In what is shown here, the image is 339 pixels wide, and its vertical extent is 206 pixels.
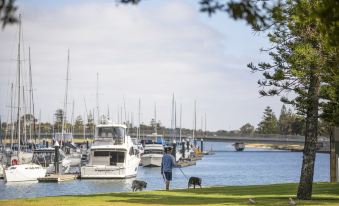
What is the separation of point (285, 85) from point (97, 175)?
1430 inches

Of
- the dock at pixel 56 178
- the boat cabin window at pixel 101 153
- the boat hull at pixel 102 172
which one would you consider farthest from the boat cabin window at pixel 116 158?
the dock at pixel 56 178

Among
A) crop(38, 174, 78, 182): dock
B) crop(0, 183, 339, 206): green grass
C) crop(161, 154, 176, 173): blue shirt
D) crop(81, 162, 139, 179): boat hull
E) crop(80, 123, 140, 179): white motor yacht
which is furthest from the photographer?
crop(80, 123, 140, 179): white motor yacht

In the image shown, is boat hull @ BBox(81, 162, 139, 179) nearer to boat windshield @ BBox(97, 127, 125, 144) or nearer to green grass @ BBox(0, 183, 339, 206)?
boat windshield @ BBox(97, 127, 125, 144)

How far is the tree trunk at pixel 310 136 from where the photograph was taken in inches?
863

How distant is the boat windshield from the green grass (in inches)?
1240

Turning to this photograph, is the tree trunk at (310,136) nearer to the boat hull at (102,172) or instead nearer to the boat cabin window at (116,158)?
the boat hull at (102,172)

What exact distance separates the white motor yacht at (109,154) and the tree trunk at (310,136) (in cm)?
3616

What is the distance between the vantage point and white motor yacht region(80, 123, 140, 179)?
57.7 m

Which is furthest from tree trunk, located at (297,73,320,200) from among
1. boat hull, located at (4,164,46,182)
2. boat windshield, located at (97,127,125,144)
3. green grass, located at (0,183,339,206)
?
boat hull, located at (4,164,46,182)

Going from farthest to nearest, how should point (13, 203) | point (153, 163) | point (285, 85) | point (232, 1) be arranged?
point (153, 163), point (285, 85), point (13, 203), point (232, 1)

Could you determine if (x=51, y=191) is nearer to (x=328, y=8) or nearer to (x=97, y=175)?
(x=97, y=175)

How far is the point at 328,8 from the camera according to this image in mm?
9898

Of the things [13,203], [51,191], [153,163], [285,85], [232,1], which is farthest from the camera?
[153,163]

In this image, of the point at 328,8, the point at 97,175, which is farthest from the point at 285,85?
the point at 97,175
